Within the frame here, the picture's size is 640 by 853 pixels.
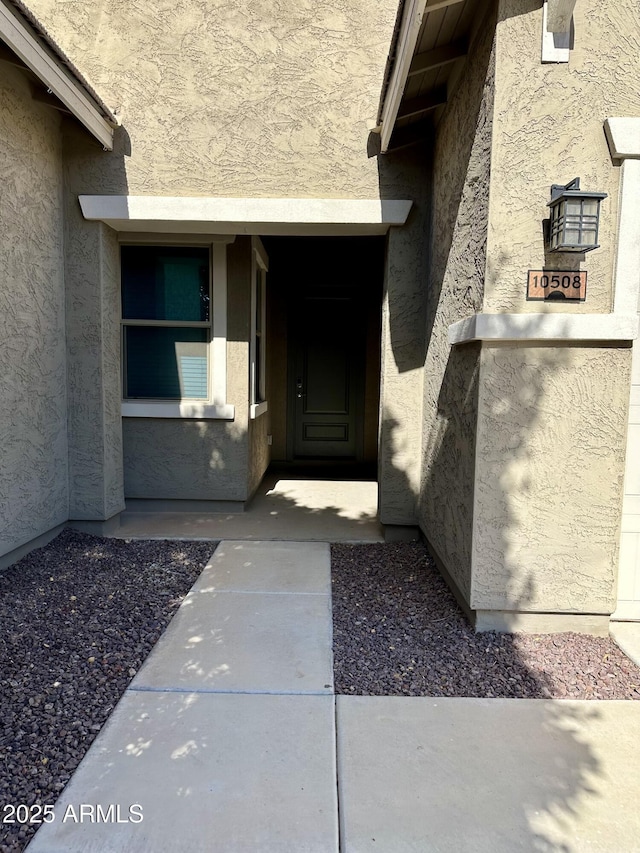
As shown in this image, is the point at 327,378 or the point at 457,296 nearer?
the point at 457,296

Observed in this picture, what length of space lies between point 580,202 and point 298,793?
3196 mm

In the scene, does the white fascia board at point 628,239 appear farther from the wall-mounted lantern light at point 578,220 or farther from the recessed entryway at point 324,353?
the recessed entryway at point 324,353

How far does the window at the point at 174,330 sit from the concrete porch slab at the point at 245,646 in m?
2.54

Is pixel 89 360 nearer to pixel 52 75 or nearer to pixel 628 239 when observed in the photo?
pixel 52 75

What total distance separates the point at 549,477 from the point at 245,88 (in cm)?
415

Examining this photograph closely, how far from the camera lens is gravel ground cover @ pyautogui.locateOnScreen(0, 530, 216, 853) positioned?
228 centimetres

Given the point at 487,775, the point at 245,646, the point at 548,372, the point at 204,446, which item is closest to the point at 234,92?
the point at 204,446

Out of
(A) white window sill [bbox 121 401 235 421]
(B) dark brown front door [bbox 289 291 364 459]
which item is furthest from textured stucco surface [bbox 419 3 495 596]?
(B) dark brown front door [bbox 289 291 364 459]

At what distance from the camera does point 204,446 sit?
597cm

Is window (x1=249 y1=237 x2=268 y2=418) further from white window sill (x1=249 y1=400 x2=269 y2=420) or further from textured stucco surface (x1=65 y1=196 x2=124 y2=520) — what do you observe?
textured stucco surface (x1=65 y1=196 x2=124 y2=520)

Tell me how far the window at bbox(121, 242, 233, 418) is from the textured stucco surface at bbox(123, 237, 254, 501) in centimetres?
12

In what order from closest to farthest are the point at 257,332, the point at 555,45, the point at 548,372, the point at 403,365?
the point at 555,45
the point at 548,372
the point at 403,365
the point at 257,332

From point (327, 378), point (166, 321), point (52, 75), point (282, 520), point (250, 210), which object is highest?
point (52, 75)

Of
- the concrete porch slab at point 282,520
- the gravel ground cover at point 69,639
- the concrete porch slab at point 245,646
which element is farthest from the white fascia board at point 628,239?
the gravel ground cover at point 69,639
